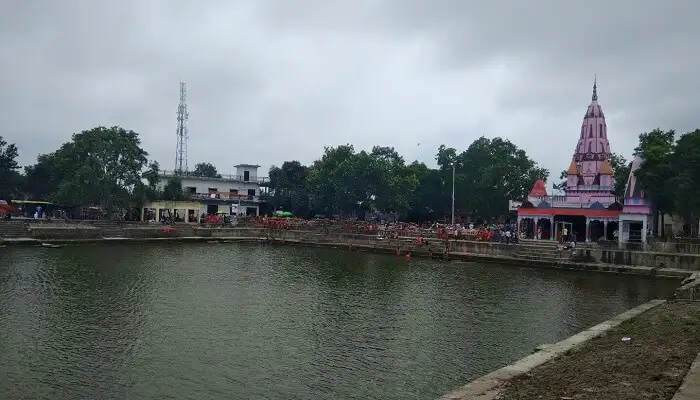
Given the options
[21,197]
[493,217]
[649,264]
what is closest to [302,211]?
[493,217]

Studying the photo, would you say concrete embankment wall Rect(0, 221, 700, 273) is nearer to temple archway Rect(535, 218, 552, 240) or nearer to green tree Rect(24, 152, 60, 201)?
temple archway Rect(535, 218, 552, 240)

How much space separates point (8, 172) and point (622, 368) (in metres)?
74.3

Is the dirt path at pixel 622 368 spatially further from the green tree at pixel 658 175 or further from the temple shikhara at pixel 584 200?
the temple shikhara at pixel 584 200

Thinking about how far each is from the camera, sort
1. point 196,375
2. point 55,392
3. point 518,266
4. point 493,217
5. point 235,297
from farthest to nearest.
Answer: point 493,217 → point 518,266 → point 235,297 → point 196,375 → point 55,392

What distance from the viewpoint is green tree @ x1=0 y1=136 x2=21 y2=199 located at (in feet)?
221

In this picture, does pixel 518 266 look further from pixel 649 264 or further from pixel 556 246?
pixel 649 264

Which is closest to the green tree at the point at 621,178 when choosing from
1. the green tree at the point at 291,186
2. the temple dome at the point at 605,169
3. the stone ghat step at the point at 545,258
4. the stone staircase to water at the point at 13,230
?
the temple dome at the point at 605,169

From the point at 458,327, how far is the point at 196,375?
954 cm

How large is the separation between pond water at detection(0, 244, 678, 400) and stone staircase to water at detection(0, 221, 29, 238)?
9.93m

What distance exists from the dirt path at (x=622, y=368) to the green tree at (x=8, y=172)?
235 feet

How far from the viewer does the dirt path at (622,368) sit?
992cm

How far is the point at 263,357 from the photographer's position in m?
15.2

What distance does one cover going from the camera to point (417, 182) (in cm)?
6862

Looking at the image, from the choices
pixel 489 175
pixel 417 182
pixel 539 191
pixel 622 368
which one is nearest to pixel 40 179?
pixel 417 182
